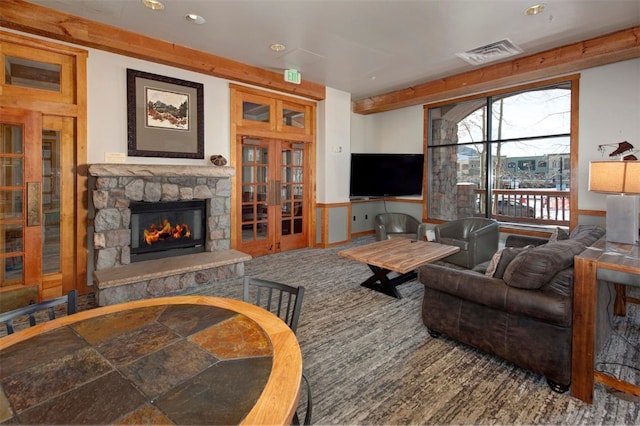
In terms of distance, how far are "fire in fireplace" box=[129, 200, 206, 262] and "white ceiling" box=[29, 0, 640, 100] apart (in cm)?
209

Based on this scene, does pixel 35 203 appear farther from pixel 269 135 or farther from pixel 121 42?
pixel 269 135

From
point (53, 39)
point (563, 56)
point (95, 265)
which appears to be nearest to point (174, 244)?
point (95, 265)

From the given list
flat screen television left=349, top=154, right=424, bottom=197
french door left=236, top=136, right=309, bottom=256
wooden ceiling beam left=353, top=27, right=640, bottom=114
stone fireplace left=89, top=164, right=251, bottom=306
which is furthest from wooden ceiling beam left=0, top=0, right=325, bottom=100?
wooden ceiling beam left=353, top=27, right=640, bottom=114

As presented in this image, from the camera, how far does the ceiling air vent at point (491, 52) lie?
157 inches

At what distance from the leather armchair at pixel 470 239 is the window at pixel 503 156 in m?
1.06

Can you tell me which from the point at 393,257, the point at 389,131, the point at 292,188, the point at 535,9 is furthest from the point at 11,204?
the point at 389,131

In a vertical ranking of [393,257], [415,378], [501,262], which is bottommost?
[415,378]

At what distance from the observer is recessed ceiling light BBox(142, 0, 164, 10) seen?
121 inches

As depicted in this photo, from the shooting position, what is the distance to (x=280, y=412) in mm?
864

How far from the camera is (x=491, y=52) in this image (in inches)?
166

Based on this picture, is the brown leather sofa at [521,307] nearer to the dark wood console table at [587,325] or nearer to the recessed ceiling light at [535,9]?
the dark wood console table at [587,325]

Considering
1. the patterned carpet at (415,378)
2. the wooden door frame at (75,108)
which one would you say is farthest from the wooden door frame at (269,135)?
the patterned carpet at (415,378)

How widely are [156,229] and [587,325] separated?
442 cm

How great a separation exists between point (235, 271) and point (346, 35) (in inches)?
129
